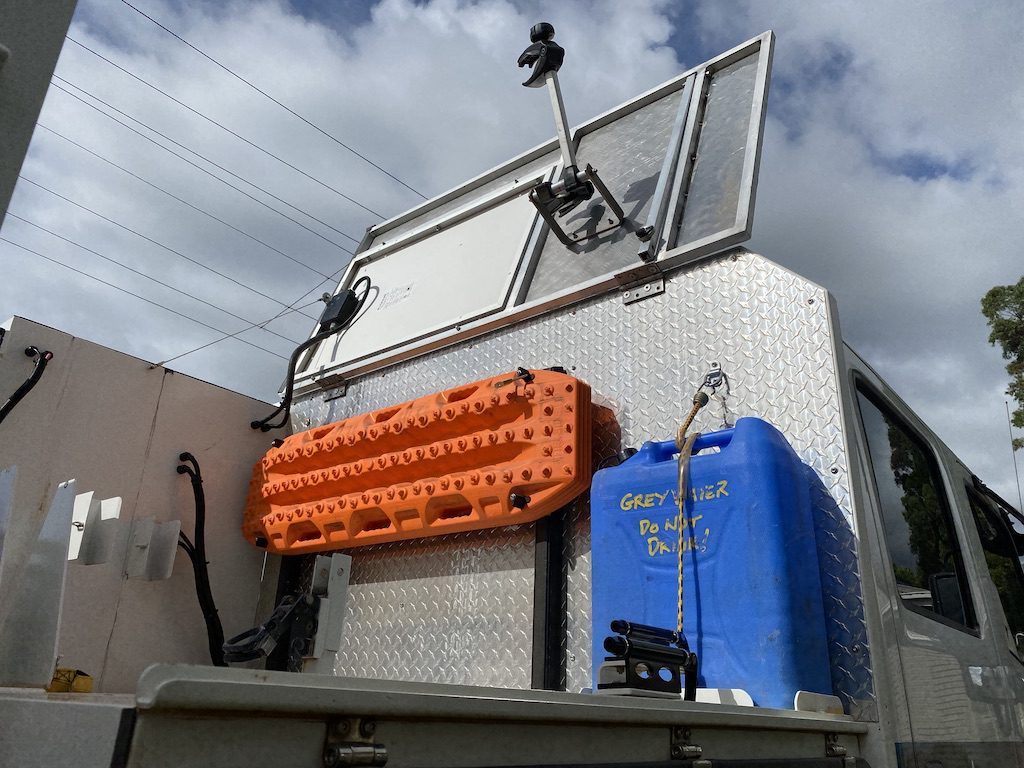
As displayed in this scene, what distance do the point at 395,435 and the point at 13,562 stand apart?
157cm

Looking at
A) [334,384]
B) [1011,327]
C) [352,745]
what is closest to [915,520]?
[352,745]

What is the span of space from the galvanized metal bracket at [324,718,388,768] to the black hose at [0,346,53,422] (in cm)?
279

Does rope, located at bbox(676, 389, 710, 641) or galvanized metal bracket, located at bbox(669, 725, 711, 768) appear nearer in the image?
galvanized metal bracket, located at bbox(669, 725, 711, 768)

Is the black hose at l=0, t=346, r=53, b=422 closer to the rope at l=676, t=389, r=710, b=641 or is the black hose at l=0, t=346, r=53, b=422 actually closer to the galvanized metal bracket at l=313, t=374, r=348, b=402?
the galvanized metal bracket at l=313, t=374, r=348, b=402

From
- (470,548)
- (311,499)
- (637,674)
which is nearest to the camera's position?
(637,674)

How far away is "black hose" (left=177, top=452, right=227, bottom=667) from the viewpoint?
10.8 feet

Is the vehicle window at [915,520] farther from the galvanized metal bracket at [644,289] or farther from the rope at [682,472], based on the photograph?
the galvanized metal bracket at [644,289]

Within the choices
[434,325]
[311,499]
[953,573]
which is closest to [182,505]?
[311,499]

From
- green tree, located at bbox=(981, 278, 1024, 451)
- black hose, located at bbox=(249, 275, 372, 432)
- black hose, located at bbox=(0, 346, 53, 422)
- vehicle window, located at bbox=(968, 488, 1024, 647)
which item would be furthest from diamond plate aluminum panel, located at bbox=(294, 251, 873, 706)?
green tree, located at bbox=(981, 278, 1024, 451)

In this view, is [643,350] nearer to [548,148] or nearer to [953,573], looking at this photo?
[953,573]

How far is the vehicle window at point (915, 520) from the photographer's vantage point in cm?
244

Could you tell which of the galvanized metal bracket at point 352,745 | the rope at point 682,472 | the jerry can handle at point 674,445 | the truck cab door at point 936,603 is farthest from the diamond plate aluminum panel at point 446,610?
the galvanized metal bracket at point 352,745

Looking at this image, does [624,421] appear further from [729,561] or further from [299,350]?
[299,350]

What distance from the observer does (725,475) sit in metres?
2.08
